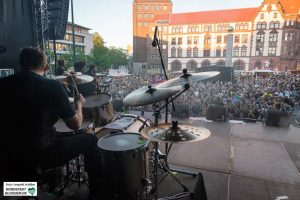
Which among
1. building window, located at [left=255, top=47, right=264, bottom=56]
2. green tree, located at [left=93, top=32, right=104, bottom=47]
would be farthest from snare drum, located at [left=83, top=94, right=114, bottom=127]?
green tree, located at [left=93, top=32, right=104, bottom=47]

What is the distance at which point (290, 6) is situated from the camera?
45.6 m

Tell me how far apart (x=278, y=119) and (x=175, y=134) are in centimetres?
621

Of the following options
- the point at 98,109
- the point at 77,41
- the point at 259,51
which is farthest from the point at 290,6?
the point at 98,109

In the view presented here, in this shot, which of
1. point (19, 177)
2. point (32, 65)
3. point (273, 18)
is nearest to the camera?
point (19, 177)

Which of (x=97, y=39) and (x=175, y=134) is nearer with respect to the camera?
(x=175, y=134)

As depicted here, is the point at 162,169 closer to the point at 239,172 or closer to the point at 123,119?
the point at 123,119

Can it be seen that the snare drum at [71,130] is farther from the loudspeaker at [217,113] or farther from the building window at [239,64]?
the building window at [239,64]

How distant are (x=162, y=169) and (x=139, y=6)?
5482 cm

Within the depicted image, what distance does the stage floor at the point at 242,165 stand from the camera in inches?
123

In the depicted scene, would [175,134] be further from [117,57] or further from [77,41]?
[77,41]

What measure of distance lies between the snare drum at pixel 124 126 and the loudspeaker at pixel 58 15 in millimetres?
5571

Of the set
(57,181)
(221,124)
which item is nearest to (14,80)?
(57,181)

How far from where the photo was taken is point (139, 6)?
174ft

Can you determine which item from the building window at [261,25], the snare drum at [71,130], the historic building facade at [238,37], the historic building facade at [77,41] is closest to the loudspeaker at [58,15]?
the snare drum at [71,130]
